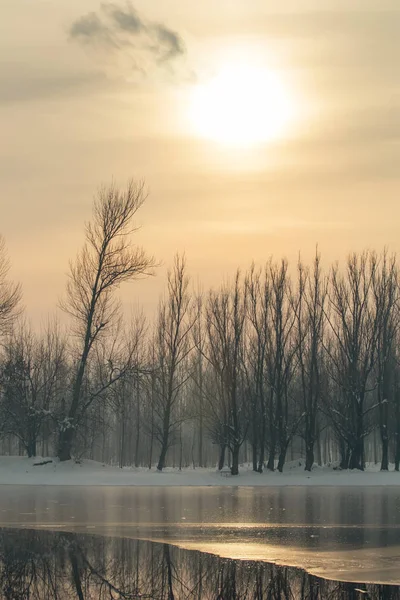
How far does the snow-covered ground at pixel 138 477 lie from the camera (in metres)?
35.4

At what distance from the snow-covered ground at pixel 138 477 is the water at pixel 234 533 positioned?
794 cm

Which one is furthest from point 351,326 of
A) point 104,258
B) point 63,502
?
point 63,502

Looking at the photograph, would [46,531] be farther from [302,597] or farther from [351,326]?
[351,326]

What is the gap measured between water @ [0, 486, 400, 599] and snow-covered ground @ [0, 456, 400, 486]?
794 cm

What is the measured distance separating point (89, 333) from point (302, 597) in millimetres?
31510

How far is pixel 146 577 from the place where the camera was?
11.2m

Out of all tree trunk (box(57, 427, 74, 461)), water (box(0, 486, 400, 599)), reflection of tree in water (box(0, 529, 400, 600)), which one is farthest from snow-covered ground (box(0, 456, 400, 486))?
reflection of tree in water (box(0, 529, 400, 600))

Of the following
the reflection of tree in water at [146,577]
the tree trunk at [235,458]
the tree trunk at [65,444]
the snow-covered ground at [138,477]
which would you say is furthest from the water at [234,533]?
the tree trunk at [235,458]

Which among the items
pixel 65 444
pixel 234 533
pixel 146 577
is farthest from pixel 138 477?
pixel 146 577

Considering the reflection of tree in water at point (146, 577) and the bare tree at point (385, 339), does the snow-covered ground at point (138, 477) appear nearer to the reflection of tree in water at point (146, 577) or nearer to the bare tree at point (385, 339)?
the bare tree at point (385, 339)

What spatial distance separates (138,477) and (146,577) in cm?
2607

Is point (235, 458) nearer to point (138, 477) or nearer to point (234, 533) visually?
point (138, 477)

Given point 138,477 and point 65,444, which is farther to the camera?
point 65,444

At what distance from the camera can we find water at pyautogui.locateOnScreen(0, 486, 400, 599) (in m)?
11.4
